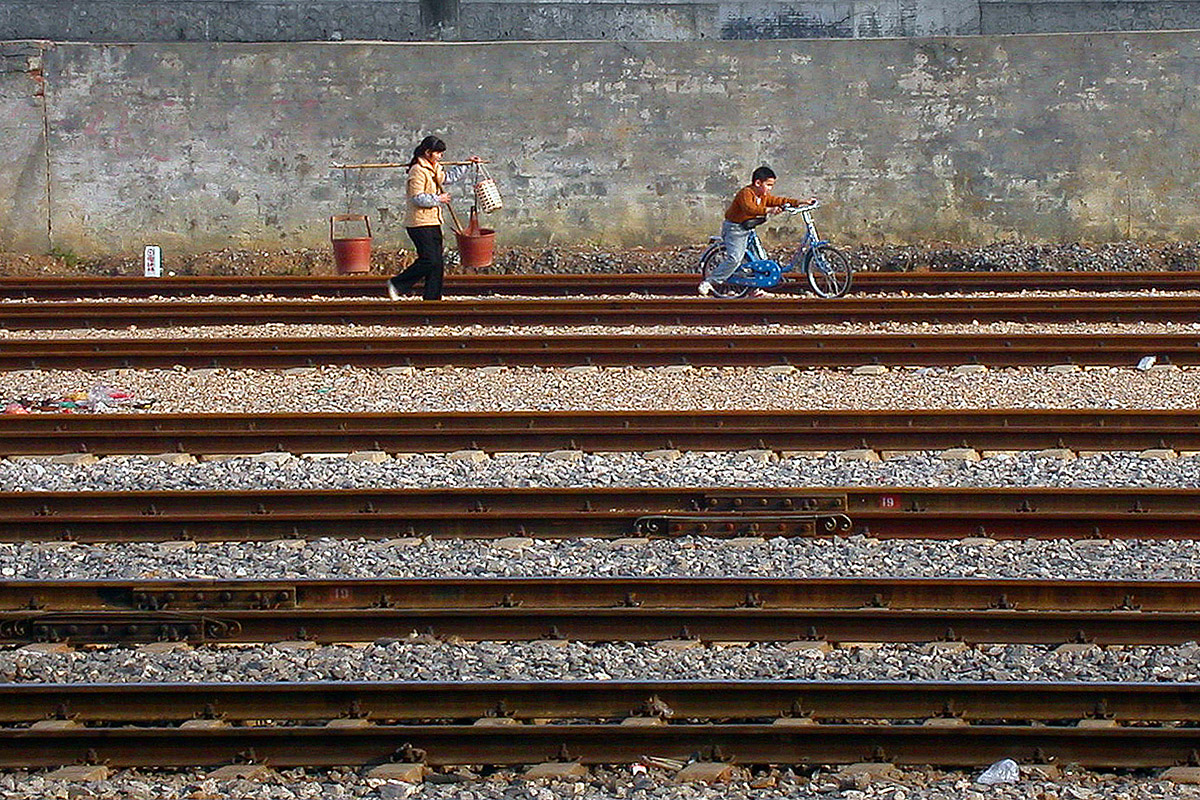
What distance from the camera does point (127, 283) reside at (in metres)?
18.2

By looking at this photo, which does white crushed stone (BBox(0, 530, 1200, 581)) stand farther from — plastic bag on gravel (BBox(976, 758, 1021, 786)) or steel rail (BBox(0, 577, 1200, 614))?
plastic bag on gravel (BBox(976, 758, 1021, 786))

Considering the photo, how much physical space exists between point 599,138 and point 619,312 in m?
6.88

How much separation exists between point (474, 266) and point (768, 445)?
8.81m

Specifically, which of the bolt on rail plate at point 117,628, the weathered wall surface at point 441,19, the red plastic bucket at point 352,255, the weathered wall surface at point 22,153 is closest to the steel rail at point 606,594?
the bolt on rail plate at point 117,628

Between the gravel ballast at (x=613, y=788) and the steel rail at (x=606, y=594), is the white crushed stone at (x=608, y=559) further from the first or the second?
the gravel ballast at (x=613, y=788)

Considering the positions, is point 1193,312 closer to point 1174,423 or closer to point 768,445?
point 1174,423

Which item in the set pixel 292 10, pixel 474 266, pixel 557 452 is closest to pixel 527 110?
pixel 474 266

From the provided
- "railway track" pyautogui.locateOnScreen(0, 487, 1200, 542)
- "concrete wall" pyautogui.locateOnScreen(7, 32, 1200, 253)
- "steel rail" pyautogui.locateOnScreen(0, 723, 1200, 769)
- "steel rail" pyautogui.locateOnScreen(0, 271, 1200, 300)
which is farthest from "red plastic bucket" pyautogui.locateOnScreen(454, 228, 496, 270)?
"steel rail" pyautogui.locateOnScreen(0, 723, 1200, 769)

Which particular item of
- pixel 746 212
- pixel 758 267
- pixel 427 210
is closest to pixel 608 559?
pixel 427 210

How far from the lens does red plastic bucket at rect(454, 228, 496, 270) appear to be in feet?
60.4

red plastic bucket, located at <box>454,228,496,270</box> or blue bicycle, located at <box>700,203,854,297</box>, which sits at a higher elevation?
red plastic bucket, located at <box>454,228,496,270</box>

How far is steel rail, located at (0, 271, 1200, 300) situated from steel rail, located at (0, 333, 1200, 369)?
394 centimetres

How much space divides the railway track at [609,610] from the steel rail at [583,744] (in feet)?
3.54

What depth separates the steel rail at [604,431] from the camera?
34.3ft
